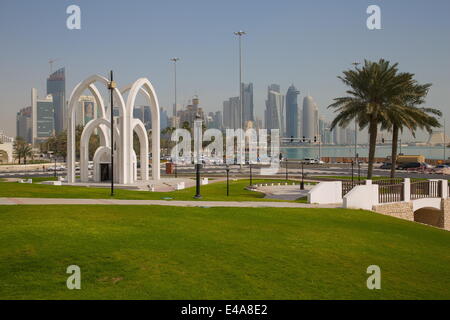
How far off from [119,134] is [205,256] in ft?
106

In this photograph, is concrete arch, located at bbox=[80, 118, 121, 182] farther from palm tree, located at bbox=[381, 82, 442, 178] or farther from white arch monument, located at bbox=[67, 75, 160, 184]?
palm tree, located at bbox=[381, 82, 442, 178]

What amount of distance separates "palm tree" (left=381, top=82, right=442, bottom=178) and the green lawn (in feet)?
44.0

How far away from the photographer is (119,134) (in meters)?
41.6

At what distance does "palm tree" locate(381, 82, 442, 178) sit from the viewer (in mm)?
36406

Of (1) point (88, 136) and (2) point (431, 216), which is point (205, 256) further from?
(1) point (88, 136)

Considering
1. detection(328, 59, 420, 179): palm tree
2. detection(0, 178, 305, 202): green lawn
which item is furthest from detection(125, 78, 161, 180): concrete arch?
detection(328, 59, 420, 179): palm tree

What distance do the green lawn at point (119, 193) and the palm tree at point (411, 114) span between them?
44.0 ft

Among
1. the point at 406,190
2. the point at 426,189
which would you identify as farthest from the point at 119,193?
the point at 426,189

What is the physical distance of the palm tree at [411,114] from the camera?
36.4 meters

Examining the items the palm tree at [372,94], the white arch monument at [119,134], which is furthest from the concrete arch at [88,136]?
the palm tree at [372,94]

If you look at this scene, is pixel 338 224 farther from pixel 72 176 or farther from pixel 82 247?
pixel 72 176

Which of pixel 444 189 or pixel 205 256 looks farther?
pixel 444 189

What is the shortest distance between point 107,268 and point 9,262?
99.5 inches
